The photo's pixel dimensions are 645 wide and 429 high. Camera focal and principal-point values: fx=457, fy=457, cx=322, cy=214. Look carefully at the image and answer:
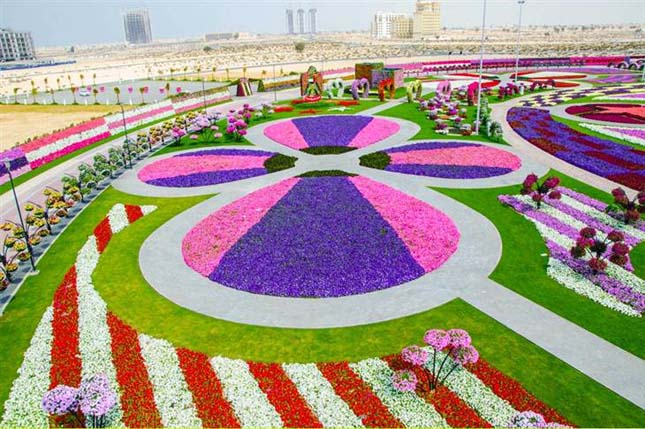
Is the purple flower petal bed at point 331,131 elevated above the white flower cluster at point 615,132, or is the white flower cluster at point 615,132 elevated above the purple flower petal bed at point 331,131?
the purple flower petal bed at point 331,131

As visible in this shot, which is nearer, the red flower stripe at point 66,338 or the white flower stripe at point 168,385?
the white flower stripe at point 168,385

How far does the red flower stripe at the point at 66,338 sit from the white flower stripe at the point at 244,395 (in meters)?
4.37

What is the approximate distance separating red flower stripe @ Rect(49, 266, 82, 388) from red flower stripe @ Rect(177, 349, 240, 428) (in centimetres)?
323

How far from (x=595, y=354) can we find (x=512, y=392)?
11.4 feet

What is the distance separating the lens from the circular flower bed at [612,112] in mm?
45797

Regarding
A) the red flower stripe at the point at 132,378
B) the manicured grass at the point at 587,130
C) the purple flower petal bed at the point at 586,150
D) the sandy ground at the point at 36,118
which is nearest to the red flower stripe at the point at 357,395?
the red flower stripe at the point at 132,378

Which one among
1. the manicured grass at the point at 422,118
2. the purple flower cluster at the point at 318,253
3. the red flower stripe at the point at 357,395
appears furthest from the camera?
the manicured grass at the point at 422,118

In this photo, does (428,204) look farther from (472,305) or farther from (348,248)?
(472,305)

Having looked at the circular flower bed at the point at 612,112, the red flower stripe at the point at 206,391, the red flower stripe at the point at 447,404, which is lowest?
the red flower stripe at the point at 447,404

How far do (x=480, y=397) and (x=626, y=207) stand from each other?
56.2ft

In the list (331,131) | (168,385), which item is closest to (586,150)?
(331,131)

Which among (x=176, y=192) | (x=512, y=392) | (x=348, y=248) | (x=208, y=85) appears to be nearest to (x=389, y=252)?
(x=348, y=248)

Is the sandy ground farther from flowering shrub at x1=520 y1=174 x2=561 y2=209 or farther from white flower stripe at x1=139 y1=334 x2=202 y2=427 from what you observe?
flowering shrub at x1=520 y1=174 x2=561 y2=209

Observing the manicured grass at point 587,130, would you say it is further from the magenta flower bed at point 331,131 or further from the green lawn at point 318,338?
the green lawn at point 318,338
